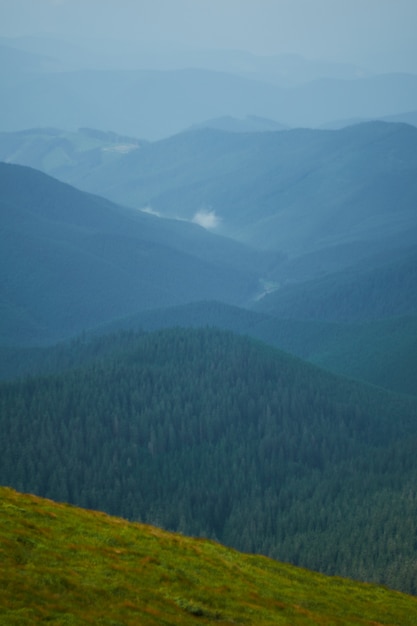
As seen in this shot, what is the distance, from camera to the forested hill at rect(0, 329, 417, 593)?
384 ft

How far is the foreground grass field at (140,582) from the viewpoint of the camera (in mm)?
39969

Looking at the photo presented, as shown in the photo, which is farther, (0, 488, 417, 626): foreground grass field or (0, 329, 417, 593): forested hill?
(0, 329, 417, 593): forested hill

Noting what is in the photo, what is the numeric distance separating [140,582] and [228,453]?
116 metres

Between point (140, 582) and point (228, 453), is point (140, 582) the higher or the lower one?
the lower one

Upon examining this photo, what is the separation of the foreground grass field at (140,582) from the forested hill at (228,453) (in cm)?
3668

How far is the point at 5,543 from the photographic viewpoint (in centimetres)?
4619

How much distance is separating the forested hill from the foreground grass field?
3668 centimetres

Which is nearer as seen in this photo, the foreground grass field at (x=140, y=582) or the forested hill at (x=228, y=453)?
the foreground grass field at (x=140, y=582)

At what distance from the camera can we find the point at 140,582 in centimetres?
4666

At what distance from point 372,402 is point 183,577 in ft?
509

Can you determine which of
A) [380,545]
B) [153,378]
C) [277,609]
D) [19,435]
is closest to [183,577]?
[277,609]

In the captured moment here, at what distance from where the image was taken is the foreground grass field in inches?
1574

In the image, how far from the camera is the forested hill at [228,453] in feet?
384

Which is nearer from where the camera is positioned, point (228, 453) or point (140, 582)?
point (140, 582)
